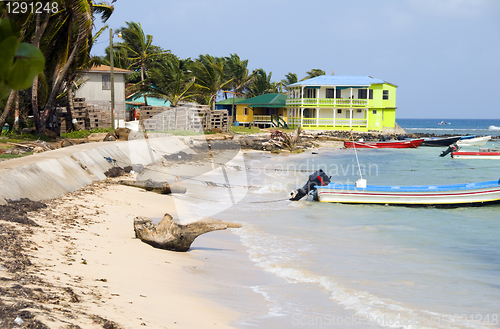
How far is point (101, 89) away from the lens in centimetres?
3962

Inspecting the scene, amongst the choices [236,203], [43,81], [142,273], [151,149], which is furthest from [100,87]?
[142,273]

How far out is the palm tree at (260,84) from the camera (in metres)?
68.1

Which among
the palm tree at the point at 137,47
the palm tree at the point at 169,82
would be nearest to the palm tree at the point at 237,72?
the palm tree at the point at 137,47

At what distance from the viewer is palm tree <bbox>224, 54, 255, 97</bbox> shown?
65500 millimetres

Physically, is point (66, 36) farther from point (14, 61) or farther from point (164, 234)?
point (14, 61)

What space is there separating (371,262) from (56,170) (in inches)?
324

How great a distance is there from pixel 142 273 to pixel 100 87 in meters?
36.7

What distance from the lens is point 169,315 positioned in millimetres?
4883

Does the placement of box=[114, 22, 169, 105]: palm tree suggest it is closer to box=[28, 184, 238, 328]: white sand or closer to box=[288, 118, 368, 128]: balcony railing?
box=[288, 118, 368, 128]: balcony railing

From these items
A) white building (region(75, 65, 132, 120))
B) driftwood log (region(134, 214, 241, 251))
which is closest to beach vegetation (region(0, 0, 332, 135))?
white building (region(75, 65, 132, 120))

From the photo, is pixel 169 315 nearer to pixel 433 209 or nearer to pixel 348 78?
pixel 433 209

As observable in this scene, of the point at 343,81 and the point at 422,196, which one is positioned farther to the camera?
the point at 343,81

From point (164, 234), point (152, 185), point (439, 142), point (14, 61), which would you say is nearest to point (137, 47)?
point (439, 142)

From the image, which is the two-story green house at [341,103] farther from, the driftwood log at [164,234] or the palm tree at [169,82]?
the driftwood log at [164,234]
